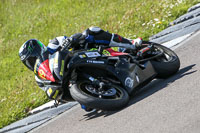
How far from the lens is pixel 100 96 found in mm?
5852

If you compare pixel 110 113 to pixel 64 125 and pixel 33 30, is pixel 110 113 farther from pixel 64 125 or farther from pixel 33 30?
pixel 33 30

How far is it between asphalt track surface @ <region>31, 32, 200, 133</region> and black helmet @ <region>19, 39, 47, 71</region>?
4.02 ft

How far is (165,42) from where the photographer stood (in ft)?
31.9

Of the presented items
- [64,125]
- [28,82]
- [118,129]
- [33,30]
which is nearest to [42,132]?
[64,125]

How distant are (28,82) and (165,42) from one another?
420 centimetres

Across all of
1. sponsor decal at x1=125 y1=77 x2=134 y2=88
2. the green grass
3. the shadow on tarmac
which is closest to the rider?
the shadow on tarmac

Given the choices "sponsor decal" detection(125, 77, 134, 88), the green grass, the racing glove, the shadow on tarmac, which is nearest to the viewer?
the racing glove

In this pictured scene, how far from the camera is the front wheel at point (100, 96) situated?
5.59 meters

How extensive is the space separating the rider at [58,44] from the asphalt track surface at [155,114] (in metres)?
0.75

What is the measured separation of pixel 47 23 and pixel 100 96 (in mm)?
12850

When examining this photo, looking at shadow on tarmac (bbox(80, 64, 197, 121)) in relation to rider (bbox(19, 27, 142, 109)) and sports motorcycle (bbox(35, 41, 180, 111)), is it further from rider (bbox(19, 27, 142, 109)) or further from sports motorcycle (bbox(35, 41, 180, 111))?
rider (bbox(19, 27, 142, 109))

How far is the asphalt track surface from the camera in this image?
4625 millimetres

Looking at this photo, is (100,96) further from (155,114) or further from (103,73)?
(155,114)

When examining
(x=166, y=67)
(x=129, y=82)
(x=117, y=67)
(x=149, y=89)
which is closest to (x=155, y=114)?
(x=129, y=82)
